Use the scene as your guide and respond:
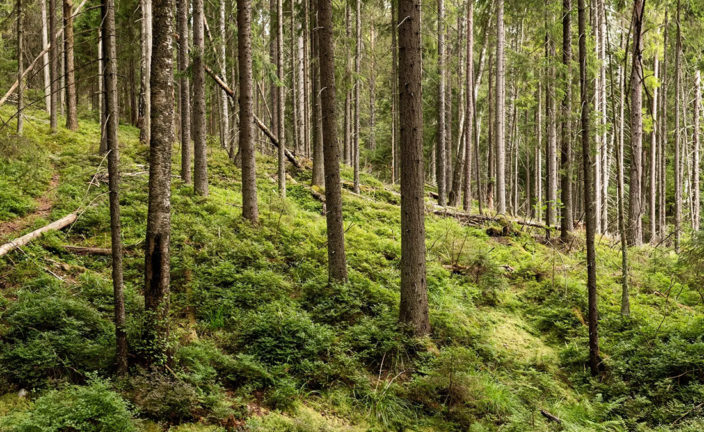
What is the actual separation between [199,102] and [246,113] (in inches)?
73.7

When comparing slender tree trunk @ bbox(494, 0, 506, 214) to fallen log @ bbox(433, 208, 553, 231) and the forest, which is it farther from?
the forest

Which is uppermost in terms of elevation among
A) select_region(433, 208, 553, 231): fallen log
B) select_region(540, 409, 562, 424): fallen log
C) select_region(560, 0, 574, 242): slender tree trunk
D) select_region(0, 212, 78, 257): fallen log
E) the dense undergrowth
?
select_region(560, 0, 574, 242): slender tree trunk

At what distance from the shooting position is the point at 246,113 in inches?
414

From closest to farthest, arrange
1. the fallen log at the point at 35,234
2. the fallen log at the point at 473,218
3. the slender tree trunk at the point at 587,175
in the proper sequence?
the slender tree trunk at the point at 587,175 → the fallen log at the point at 35,234 → the fallen log at the point at 473,218

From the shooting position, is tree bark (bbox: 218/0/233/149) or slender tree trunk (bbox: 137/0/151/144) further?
tree bark (bbox: 218/0/233/149)

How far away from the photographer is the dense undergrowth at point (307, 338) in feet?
16.4

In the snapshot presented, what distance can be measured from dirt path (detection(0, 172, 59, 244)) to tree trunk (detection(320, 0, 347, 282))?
4689 mm

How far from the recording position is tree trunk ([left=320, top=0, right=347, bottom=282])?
8523 millimetres

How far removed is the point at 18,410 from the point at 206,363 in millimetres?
1945

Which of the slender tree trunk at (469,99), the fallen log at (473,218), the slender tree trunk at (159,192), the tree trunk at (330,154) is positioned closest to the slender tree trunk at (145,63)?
the tree trunk at (330,154)

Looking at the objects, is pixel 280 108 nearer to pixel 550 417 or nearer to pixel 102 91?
pixel 102 91

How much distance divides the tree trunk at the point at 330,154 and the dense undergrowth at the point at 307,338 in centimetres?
56

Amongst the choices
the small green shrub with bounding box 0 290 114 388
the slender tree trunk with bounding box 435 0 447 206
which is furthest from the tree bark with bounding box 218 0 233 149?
the small green shrub with bounding box 0 290 114 388

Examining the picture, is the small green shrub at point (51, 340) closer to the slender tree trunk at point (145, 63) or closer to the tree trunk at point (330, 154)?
the tree trunk at point (330, 154)
